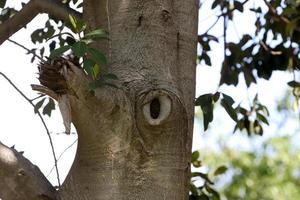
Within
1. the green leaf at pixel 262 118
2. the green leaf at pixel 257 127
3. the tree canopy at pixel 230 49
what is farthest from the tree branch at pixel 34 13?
the green leaf at pixel 257 127

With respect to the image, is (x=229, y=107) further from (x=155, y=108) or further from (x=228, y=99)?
(x=155, y=108)

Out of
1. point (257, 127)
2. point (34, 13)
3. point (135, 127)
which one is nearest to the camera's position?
point (135, 127)

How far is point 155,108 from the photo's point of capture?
158 centimetres

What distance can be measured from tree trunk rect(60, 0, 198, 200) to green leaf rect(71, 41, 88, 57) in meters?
0.06

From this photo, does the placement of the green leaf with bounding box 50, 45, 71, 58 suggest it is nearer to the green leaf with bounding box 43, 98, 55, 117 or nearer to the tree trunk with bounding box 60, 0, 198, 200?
the tree trunk with bounding box 60, 0, 198, 200

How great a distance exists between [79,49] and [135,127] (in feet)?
0.69

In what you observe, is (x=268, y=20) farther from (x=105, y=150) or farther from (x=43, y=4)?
(x=105, y=150)

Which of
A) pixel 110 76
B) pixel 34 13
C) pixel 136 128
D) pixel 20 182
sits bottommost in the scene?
pixel 20 182

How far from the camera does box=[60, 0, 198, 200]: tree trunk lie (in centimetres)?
153

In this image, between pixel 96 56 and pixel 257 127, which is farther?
pixel 257 127

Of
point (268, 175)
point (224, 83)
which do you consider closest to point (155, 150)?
point (224, 83)

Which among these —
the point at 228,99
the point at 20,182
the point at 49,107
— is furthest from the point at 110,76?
the point at 49,107

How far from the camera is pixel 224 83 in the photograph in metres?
2.96

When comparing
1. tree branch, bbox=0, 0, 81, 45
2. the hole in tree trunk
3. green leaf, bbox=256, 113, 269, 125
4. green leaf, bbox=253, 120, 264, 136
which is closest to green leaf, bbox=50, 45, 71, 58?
the hole in tree trunk
